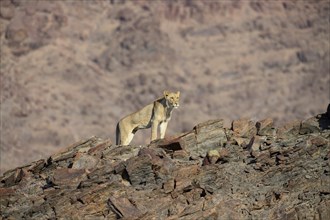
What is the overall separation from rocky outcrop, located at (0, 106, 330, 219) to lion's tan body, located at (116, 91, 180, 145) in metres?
3.99

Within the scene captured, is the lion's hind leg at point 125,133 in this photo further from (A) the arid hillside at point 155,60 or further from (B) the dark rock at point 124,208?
(A) the arid hillside at point 155,60

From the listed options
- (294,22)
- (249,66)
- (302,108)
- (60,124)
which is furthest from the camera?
(294,22)

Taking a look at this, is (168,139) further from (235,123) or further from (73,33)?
(73,33)

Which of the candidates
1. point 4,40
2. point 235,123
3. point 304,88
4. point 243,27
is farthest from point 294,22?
point 235,123

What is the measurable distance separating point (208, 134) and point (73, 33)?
15186cm

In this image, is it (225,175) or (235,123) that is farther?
(235,123)

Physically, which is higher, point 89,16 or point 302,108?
point 89,16

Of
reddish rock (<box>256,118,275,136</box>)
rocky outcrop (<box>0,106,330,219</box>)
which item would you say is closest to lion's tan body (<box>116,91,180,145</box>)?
rocky outcrop (<box>0,106,330,219</box>)

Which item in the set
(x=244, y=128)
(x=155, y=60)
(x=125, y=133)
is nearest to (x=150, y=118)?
(x=125, y=133)

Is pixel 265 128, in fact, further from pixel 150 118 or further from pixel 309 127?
pixel 150 118

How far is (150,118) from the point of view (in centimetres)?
4047

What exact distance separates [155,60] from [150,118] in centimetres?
13978

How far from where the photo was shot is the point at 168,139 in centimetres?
3597

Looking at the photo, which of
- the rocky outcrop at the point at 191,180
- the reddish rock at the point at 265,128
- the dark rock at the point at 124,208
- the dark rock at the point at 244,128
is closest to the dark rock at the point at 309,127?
the rocky outcrop at the point at 191,180
